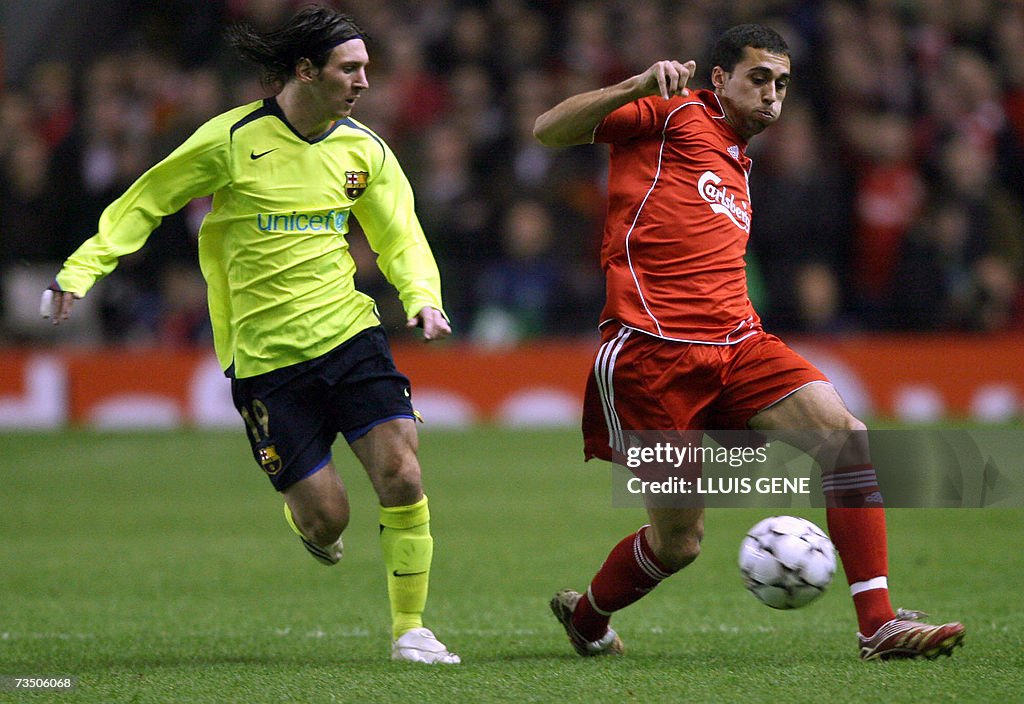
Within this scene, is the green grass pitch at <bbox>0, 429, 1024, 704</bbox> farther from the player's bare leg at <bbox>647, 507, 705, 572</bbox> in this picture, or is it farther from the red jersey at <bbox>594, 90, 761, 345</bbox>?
the red jersey at <bbox>594, 90, 761, 345</bbox>

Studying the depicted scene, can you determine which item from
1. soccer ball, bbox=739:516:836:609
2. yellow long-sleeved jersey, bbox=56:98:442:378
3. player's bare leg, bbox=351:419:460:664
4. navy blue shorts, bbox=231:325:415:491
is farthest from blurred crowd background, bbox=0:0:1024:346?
soccer ball, bbox=739:516:836:609

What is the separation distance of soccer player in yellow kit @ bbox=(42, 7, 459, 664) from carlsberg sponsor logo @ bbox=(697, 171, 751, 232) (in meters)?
1.02

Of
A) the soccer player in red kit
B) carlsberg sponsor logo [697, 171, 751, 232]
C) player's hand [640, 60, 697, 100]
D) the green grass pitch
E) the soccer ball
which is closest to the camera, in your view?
the green grass pitch

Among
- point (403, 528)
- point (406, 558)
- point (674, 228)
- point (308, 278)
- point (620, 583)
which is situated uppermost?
point (674, 228)

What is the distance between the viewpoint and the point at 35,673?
16.0ft

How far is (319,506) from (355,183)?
1.17 metres

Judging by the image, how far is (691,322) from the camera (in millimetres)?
5031

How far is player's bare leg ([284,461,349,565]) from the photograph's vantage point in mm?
5238

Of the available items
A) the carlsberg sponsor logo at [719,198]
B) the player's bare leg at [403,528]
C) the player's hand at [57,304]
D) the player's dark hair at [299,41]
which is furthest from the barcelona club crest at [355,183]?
the carlsberg sponsor logo at [719,198]

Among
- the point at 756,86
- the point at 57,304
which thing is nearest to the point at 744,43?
the point at 756,86

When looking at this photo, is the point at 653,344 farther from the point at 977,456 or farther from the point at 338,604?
the point at 977,456

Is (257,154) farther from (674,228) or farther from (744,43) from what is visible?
(744,43)

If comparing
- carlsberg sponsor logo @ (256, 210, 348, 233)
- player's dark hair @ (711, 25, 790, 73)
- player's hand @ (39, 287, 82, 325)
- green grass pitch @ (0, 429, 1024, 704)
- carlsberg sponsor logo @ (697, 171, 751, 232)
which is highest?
player's dark hair @ (711, 25, 790, 73)

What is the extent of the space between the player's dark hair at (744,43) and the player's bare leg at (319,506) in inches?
80.3
